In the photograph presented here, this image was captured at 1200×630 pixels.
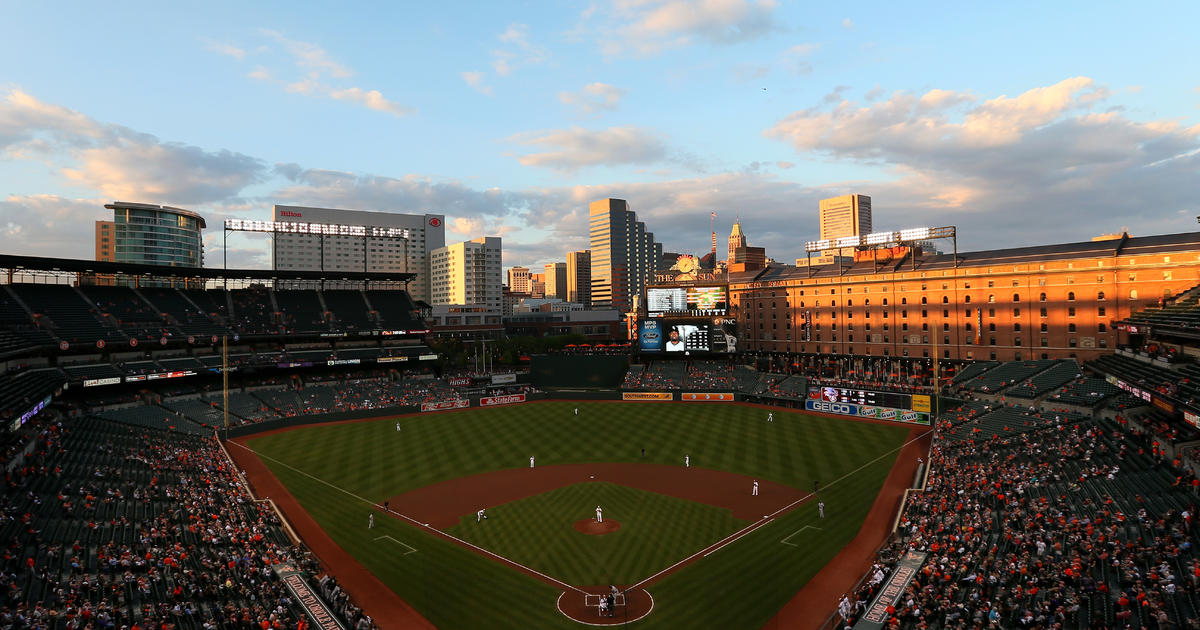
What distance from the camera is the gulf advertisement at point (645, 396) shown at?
72.2 metres

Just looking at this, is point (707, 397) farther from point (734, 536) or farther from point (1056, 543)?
point (1056, 543)

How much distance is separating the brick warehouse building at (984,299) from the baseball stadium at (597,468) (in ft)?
1.65

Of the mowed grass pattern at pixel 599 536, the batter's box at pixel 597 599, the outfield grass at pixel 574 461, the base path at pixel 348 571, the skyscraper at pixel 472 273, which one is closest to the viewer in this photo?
the base path at pixel 348 571

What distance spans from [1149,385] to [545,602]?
112 ft

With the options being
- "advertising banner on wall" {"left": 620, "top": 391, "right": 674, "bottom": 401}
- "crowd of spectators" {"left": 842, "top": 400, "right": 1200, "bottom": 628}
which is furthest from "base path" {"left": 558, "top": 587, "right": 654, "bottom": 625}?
"advertising banner on wall" {"left": 620, "top": 391, "right": 674, "bottom": 401}

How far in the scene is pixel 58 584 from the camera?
2050cm

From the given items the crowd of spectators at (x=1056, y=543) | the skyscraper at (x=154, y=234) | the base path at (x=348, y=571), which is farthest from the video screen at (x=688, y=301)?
the skyscraper at (x=154, y=234)

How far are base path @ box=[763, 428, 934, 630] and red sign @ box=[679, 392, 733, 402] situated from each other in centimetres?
2891

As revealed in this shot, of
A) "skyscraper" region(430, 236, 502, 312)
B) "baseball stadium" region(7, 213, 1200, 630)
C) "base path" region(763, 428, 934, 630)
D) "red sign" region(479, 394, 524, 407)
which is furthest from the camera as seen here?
"skyscraper" region(430, 236, 502, 312)

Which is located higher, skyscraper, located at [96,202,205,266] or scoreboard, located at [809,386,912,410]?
skyscraper, located at [96,202,205,266]

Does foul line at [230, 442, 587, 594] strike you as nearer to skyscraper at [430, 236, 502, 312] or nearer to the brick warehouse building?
the brick warehouse building

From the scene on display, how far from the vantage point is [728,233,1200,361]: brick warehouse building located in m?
59.8

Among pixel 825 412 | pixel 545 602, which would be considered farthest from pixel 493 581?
pixel 825 412

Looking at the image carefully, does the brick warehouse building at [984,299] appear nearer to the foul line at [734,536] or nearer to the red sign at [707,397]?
the red sign at [707,397]
